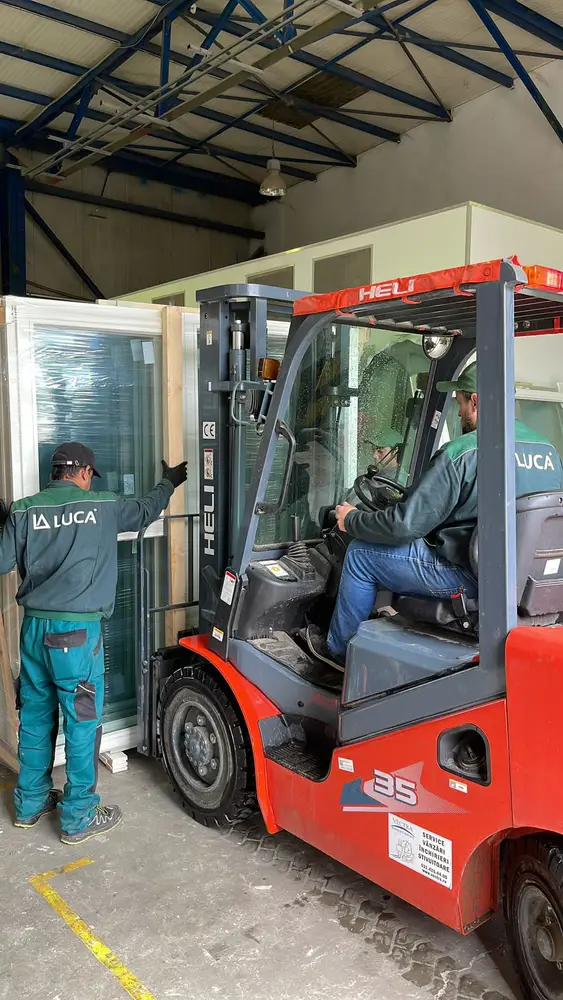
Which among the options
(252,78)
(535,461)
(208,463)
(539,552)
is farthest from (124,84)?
(539,552)

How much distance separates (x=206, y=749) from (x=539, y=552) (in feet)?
6.31

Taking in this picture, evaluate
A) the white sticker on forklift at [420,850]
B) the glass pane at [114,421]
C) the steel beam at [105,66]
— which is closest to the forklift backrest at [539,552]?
the white sticker on forklift at [420,850]

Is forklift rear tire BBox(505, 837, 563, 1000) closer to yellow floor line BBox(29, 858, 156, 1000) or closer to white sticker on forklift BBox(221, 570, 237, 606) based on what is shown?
yellow floor line BBox(29, 858, 156, 1000)

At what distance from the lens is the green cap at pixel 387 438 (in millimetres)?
3984

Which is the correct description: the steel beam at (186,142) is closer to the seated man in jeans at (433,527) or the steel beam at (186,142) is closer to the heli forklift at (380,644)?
the heli forklift at (380,644)

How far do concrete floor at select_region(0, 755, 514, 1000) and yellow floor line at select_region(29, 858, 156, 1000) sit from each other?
0.02 meters

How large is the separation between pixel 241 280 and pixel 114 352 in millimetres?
5138

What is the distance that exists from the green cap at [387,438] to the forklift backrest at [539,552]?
1546 mm

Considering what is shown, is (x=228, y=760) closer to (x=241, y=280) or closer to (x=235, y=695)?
(x=235, y=695)

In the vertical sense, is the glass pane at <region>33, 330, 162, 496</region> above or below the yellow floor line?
above

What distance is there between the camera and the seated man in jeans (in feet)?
8.78

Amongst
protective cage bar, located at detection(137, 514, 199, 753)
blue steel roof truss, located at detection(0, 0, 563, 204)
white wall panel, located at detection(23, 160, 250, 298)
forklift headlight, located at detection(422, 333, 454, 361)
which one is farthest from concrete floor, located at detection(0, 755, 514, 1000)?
white wall panel, located at detection(23, 160, 250, 298)

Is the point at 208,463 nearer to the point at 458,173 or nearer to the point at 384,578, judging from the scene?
the point at 384,578

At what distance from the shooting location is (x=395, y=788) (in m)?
2.67
